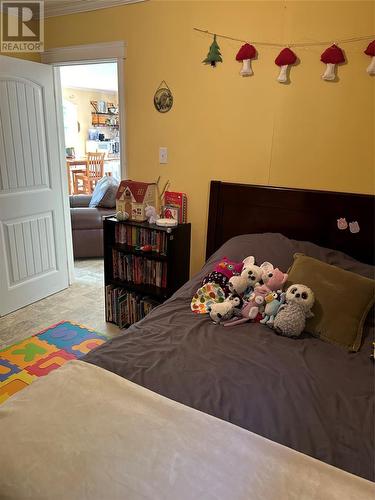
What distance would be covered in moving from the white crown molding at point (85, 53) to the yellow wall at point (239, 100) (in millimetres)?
68

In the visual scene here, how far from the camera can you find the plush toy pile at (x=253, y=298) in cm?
163

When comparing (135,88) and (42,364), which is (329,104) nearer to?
(135,88)

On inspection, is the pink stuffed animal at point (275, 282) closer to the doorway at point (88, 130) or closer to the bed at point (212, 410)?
the bed at point (212, 410)

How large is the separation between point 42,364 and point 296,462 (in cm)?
184

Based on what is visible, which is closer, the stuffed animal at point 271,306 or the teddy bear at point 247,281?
the stuffed animal at point 271,306

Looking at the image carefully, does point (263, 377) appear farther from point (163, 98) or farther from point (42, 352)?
point (163, 98)

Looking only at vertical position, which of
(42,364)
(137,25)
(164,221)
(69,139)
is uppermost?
(137,25)

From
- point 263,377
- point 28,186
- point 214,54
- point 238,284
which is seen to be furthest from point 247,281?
point 28,186

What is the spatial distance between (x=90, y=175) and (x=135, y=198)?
5.19 metres

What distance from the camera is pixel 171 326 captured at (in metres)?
1.67

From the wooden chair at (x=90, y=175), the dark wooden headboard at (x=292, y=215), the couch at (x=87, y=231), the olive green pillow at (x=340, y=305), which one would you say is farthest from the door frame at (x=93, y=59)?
the wooden chair at (x=90, y=175)

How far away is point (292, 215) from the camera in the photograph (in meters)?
2.26

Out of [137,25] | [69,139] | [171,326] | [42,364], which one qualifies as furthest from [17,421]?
[69,139]

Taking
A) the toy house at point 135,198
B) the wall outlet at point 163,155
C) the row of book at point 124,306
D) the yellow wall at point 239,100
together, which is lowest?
the row of book at point 124,306
